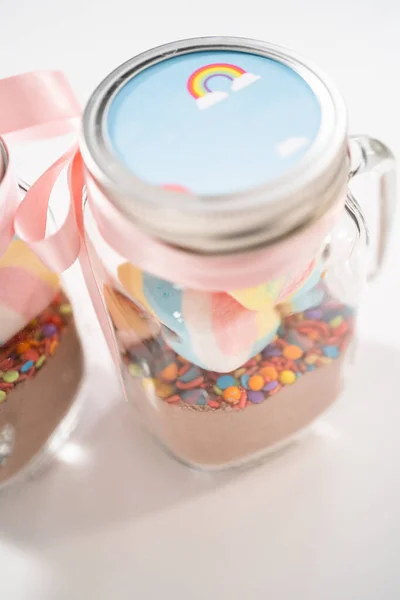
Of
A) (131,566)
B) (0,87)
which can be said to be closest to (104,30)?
(0,87)

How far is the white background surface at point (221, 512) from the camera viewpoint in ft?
1.73

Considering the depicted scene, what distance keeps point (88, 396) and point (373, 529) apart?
11.8 inches

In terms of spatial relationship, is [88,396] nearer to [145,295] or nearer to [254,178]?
[145,295]

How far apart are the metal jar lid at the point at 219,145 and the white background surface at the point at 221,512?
0.28 m

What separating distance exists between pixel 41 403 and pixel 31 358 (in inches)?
2.0

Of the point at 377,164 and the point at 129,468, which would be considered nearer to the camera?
the point at 377,164

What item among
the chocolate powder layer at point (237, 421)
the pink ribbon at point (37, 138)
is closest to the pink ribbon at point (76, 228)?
the pink ribbon at point (37, 138)

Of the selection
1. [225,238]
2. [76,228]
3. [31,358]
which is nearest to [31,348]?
[31,358]

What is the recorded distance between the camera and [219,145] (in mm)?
404

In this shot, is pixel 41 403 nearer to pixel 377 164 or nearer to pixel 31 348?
pixel 31 348

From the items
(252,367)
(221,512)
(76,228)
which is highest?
(76,228)

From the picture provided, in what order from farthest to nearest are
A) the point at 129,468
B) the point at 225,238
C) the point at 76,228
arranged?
the point at 129,468 < the point at 76,228 < the point at 225,238

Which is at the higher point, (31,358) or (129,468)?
(31,358)

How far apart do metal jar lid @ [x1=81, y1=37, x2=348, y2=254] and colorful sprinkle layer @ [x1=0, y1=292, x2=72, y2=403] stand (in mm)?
197
